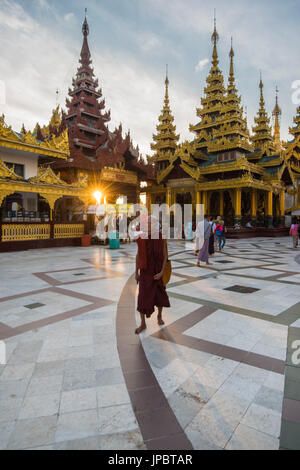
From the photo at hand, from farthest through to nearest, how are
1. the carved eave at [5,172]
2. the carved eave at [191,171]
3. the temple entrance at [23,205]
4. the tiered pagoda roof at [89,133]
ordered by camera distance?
1. the carved eave at [191,171]
2. the tiered pagoda roof at [89,133]
3. the temple entrance at [23,205]
4. the carved eave at [5,172]

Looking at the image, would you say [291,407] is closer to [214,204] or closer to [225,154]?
[225,154]

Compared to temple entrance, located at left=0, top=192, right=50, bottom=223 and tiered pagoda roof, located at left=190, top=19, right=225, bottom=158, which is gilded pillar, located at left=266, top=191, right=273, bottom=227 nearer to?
tiered pagoda roof, located at left=190, top=19, right=225, bottom=158

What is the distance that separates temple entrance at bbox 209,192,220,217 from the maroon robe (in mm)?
27527

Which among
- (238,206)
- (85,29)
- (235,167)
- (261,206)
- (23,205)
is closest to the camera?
(23,205)

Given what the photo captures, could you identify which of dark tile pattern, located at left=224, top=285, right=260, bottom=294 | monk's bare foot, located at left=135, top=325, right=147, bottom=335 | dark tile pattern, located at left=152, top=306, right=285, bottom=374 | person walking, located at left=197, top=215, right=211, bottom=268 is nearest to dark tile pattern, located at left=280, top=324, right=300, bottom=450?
dark tile pattern, located at left=152, top=306, right=285, bottom=374

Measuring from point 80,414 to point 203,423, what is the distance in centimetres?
97

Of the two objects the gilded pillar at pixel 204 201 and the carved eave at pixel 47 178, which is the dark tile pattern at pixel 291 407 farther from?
the gilded pillar at pixel 204 201

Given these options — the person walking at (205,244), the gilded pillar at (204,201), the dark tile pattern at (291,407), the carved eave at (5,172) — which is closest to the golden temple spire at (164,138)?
the gilded pillar at (204,201)

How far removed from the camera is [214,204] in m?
30.8

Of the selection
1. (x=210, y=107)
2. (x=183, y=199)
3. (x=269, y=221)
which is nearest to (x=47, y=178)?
(x=183, y=199)

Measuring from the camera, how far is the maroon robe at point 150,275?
369 cm

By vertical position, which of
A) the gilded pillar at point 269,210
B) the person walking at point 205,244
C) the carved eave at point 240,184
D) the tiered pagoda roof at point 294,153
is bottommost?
the person walking at point 205,244

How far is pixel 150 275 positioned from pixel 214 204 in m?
28.4

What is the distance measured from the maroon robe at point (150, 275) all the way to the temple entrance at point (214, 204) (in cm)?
2753
